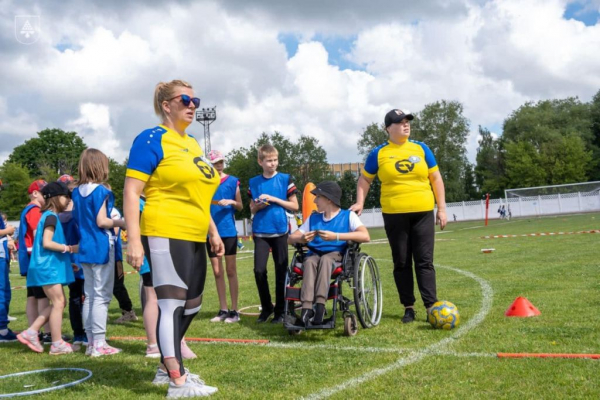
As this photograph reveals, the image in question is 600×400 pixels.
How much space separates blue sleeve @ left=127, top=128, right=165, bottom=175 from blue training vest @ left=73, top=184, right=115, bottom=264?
177 cm

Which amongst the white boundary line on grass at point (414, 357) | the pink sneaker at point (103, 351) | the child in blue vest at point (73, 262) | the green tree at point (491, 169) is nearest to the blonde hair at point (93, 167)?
the child in blue vest at point (73, 262)

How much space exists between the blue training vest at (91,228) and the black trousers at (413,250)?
293 cm

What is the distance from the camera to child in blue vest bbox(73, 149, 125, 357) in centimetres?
499

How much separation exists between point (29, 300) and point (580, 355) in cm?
530

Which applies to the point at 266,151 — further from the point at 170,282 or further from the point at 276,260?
the point at 170,282

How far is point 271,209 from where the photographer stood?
6.37 m

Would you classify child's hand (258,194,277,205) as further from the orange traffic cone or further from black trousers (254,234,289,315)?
the orange traffic cone

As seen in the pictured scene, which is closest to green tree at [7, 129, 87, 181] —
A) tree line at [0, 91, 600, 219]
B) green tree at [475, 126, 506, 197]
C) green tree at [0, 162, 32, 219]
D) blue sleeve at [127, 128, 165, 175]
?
tree line at [0, 91, 600, 219]

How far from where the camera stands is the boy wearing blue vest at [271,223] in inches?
249

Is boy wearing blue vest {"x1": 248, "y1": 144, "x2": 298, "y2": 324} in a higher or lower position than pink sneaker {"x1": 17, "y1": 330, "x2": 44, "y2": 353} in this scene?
higher

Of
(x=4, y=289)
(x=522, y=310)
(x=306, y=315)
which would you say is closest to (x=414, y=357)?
(x=306, y=315)

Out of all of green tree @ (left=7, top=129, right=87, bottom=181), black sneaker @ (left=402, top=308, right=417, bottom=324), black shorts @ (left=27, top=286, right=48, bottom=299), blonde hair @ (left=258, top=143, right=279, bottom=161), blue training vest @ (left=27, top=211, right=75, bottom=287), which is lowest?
black sneaker @ (left=402, top=308, right=417, bottom=324)

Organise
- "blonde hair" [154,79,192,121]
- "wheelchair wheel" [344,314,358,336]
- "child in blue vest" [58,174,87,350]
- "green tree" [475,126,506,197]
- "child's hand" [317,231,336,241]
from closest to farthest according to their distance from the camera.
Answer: "blonde hair" [154,79,192,121] → "wheelchair wheel" [344,314,358,336] → "child's hand" [317,231,336,241] → "child in blue vest" [58,174,87,350] → "green tree" [475,126,506,197]

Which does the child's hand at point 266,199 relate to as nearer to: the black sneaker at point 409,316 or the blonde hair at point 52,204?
the black sneaker at point 409,316
